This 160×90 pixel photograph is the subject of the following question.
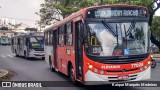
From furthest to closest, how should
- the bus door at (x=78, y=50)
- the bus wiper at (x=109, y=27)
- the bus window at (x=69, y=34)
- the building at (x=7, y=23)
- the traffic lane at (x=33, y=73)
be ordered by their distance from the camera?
1. the building at (x=7, y=23)
2. the traffic lane at (x=33, y=73)
3. the bus window at (x=69, y=34)
4. the bus door at (x=78, y=50)
5. the bus wiper at (x=109, y=27)

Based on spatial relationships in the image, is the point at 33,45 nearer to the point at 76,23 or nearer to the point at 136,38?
the point at 76,23

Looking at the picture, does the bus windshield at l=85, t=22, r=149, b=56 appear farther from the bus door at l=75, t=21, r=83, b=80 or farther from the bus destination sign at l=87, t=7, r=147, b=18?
the bus door at l=75, t=21, r=83, b=80

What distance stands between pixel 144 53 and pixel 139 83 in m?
1.51

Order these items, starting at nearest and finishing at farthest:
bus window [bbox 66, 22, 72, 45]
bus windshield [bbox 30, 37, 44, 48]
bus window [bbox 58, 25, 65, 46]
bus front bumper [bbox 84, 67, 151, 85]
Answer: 1. bus front bumper [bbox 84, 67, 151, 85]
2. bus window [bbox 66, 22, 72, 45]
3. bus window [bbox 58, 25, 65, 46]
4. bus windshield [bbox 30, 37, 44, 48]

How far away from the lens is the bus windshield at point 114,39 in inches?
426

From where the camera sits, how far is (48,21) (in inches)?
2135

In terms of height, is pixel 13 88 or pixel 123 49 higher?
pixel 123 49

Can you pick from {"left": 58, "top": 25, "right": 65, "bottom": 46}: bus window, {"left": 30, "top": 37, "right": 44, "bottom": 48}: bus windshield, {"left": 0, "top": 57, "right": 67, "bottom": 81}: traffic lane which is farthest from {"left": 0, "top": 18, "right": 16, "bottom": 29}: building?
{"left": 58, "top": 25, "right": 65, "bottom": 46}: bus window

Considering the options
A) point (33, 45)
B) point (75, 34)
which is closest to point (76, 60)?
point (75, 34)

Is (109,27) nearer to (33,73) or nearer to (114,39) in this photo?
(114,39)

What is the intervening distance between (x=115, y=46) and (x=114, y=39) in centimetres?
24

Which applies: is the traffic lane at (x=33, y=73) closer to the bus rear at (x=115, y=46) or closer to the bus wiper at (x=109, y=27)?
the bus rear at (x=115, y=46)

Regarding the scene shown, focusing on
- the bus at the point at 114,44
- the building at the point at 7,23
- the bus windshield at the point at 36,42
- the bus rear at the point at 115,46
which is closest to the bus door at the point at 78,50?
the bus at the point at 114,44

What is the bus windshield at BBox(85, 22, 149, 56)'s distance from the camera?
35.5 ft
